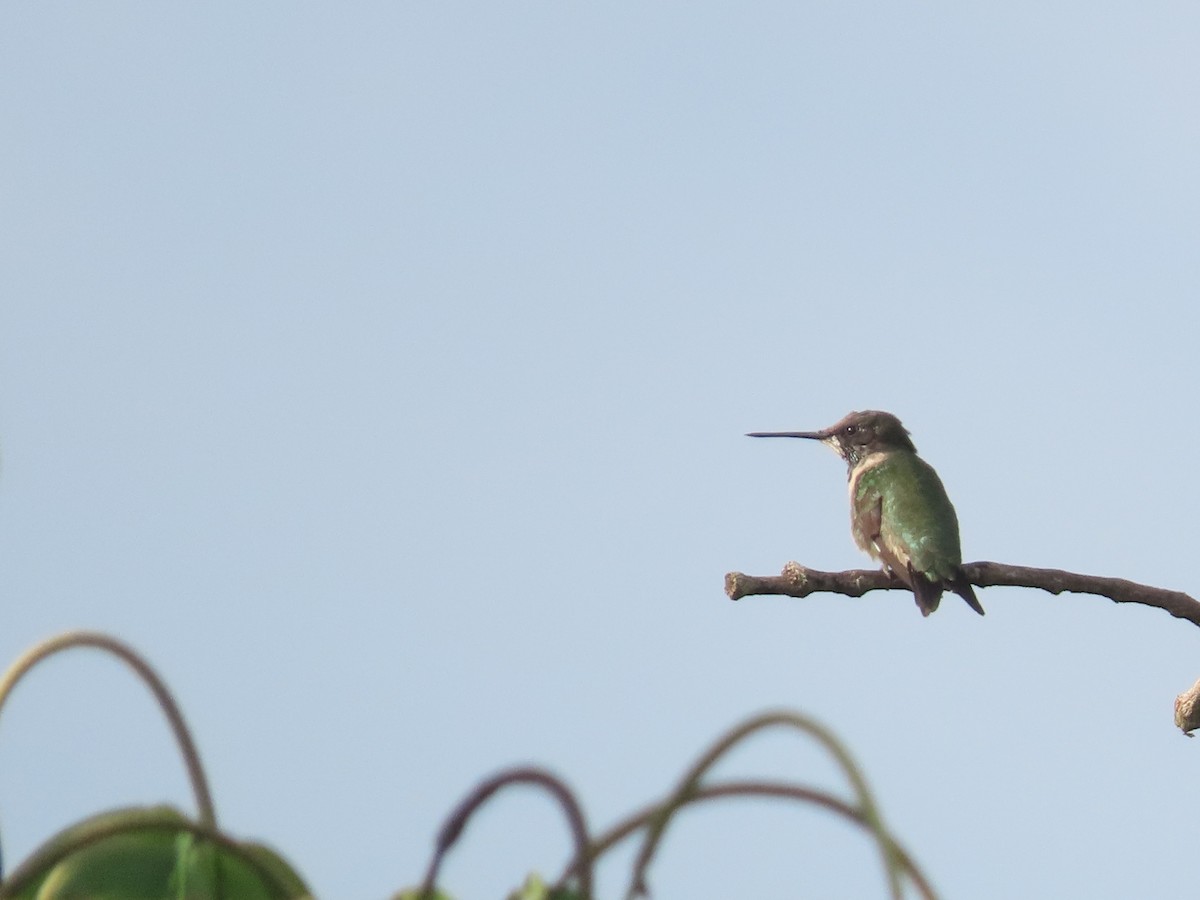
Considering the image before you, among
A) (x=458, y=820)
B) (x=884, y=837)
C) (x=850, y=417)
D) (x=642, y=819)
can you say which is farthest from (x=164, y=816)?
(x=850, y=417)

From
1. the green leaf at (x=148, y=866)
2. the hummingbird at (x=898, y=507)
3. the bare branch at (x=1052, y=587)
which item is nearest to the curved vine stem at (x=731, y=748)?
the green leaf at (x=148, y=866)

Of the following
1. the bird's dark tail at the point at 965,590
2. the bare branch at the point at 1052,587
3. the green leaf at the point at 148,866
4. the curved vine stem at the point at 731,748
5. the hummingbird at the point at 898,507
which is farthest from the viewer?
the hummingbird at the point at 898,507

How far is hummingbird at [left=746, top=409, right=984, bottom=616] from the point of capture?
31.0 ft

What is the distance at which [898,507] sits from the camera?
33.9 feet

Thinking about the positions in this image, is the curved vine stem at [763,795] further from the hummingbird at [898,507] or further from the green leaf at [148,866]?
the hummingbird at [898,507]

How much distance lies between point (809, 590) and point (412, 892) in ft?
16.7

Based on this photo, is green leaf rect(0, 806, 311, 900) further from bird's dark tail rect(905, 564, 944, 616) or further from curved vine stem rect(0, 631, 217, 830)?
bird's dark tail rect(905, 564, 944, 616)

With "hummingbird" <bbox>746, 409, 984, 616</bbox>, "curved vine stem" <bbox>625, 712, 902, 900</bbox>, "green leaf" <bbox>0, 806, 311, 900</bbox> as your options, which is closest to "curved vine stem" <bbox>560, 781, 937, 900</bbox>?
"curved vine stem" <bbox>625, 712, 902, 900</bbox>

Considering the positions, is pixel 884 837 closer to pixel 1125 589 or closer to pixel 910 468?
pixel 1125 589

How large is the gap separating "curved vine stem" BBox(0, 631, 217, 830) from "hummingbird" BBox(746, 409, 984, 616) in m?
7.74

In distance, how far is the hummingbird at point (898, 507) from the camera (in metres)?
9.44

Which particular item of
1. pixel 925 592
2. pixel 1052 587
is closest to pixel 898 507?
pixel 925 592

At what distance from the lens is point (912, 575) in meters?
9.48

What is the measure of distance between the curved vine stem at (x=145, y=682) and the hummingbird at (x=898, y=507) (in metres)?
7.74
